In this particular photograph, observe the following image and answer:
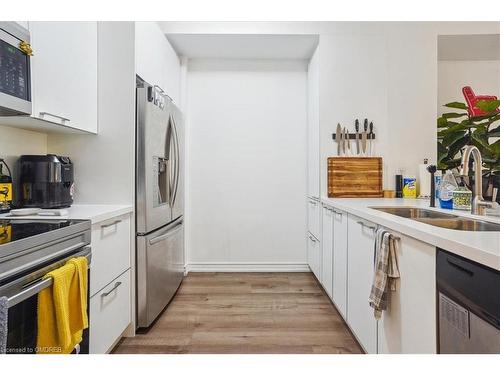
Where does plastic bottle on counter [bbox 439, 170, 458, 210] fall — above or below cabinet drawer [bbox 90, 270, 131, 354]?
above

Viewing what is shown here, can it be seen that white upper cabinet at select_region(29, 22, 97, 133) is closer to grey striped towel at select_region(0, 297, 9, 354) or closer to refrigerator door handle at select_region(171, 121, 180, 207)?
refrigerator door handle at select_region(171, 121, 180, 207)

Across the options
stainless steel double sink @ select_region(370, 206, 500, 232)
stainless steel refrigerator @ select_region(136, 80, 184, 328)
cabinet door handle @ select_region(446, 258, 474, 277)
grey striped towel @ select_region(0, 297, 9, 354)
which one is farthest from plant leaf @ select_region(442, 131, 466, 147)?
grey striped towel @ select_region(0, 297, 9, 354)

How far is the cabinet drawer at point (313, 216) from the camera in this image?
2.88 m

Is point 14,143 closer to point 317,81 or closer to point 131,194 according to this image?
point 131,194

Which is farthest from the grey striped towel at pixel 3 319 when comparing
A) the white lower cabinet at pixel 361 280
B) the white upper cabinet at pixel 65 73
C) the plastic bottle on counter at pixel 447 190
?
the plastic bottle on counter at pixel 447 190

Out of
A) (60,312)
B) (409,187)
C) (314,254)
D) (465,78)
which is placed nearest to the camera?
(60,312)

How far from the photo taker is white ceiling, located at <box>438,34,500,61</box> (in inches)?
110

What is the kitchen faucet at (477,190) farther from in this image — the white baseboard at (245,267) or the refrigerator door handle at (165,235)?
the white baseboard at (245,267)

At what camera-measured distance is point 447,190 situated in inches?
69.6

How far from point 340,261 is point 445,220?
0.78 meters

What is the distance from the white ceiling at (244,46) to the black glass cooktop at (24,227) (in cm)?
211

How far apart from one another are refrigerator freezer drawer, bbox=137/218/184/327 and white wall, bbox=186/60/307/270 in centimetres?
73

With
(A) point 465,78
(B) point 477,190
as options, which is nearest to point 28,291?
(B) point 477,190

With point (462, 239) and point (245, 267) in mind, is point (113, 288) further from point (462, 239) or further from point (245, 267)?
point (245, 267)
